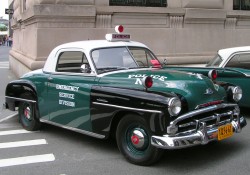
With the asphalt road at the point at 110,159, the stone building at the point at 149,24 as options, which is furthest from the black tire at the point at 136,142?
the stone building at the point at 149,24

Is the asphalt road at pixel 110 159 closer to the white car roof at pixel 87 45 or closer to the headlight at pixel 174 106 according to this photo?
the headlight at pixel 174 106

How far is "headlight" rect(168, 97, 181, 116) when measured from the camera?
15.3ft

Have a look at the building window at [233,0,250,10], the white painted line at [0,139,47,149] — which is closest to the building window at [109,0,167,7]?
the building window at [233,0,250,10]

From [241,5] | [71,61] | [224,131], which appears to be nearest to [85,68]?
[71,61]

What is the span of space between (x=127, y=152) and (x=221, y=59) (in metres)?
4.09

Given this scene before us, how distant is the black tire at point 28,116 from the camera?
276 inches

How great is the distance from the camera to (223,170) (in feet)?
16.1

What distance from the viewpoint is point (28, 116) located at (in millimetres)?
7223

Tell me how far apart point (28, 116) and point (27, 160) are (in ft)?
5.84

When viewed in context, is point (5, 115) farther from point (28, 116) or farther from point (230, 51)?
point (230, 51)

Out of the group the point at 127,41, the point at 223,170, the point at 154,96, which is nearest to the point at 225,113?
the point at 223,170

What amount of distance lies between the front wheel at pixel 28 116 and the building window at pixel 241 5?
10.2 meters

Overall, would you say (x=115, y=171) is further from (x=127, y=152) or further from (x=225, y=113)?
(x=225, y=113)

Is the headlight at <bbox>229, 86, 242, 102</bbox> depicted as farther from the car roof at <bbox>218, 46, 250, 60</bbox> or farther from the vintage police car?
the car roof at <bbox>218, 46, 250, 60</bbox>
